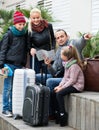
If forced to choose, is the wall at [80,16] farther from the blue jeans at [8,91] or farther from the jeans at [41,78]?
the blue jeans at [8,91]

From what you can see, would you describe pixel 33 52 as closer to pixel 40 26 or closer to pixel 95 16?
pixel 40 26

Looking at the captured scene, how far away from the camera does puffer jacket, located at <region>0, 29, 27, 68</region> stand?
20.5 feet

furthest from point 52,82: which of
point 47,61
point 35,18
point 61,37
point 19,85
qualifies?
point 35,18

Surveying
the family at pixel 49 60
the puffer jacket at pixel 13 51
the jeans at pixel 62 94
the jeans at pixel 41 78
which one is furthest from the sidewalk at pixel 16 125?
the puffer jacket at pixel 13 51

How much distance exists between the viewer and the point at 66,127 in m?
5.73

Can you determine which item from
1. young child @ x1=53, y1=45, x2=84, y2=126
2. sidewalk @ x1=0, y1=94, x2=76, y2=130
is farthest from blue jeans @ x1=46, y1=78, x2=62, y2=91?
sidewalk @ x1=0, y1=94, x2=76, y2=130

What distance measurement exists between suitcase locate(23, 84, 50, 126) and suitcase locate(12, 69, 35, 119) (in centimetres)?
36

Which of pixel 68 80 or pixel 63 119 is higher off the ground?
pixel 68 80

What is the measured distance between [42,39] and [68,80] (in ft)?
3.16

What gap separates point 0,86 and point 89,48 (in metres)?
3.89

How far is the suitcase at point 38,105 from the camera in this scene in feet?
18.8

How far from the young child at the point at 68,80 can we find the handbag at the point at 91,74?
0.19 meters

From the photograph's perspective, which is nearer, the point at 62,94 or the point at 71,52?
the point at 62,94

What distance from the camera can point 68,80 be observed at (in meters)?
5.77
